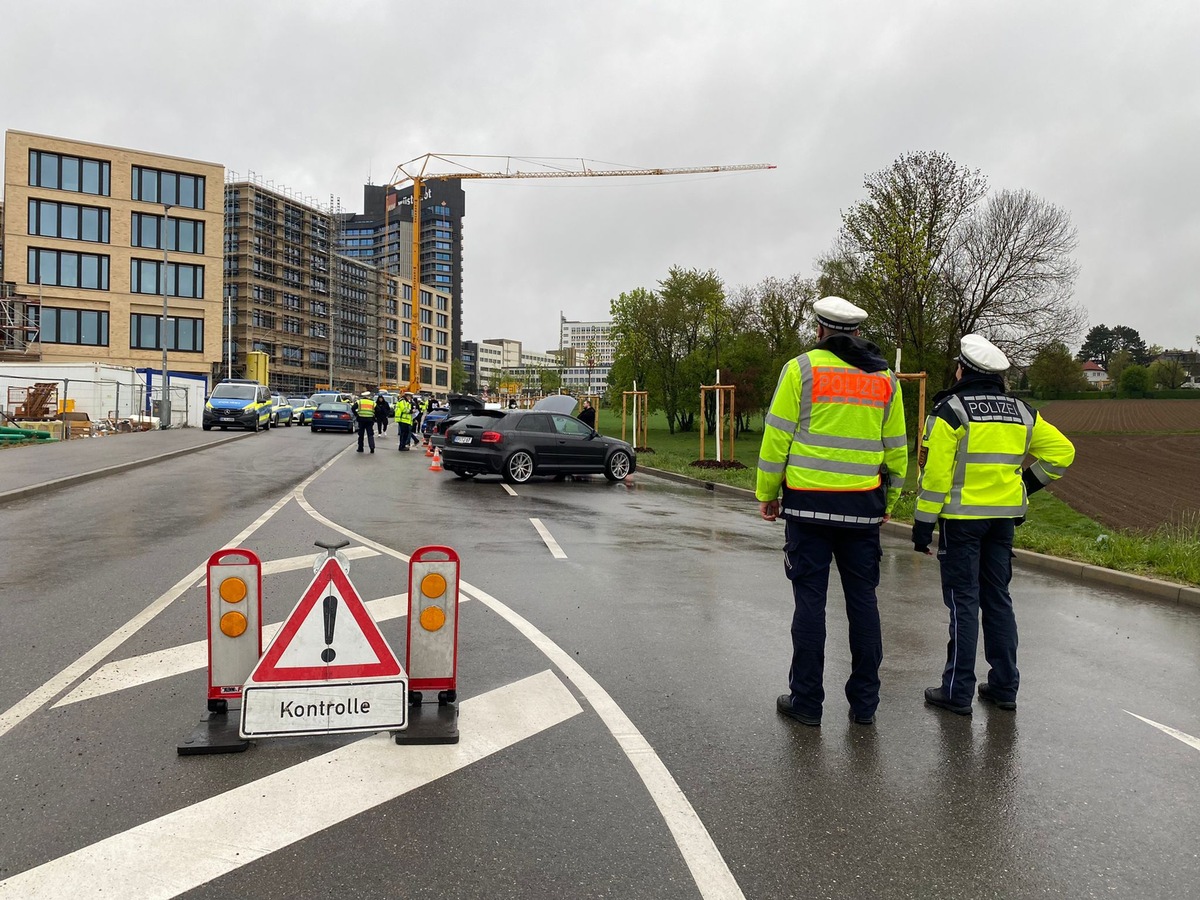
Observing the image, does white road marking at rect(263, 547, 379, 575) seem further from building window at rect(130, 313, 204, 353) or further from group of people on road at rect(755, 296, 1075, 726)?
building window at rect(130, 313, 204, 353)

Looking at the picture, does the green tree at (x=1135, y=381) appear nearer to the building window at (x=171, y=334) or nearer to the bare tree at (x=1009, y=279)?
the bare tree at (x=1009, y=279)

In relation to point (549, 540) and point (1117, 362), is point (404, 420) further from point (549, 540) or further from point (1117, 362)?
point (1117, 362)

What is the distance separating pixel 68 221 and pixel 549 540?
57224 mm

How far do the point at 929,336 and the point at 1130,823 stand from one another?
34027 millimetres

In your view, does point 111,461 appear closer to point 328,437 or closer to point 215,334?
point 328,437

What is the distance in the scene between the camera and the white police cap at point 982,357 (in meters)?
4.95

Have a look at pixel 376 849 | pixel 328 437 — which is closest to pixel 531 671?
pixel 376 849

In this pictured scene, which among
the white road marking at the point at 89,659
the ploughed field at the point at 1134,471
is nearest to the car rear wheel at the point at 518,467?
the white road marking at the point at 89,659

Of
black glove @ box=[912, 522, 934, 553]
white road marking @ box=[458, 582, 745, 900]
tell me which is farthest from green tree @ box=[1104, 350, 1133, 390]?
white road marking @ box=[458, 582, 745, 900]

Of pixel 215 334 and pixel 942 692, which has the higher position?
pixel 215 334

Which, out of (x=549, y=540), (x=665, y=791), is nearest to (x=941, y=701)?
(x=665, y=791)

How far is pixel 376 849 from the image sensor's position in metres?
3.17

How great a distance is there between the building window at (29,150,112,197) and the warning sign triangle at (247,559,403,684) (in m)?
62.0

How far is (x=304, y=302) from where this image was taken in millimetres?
98250
